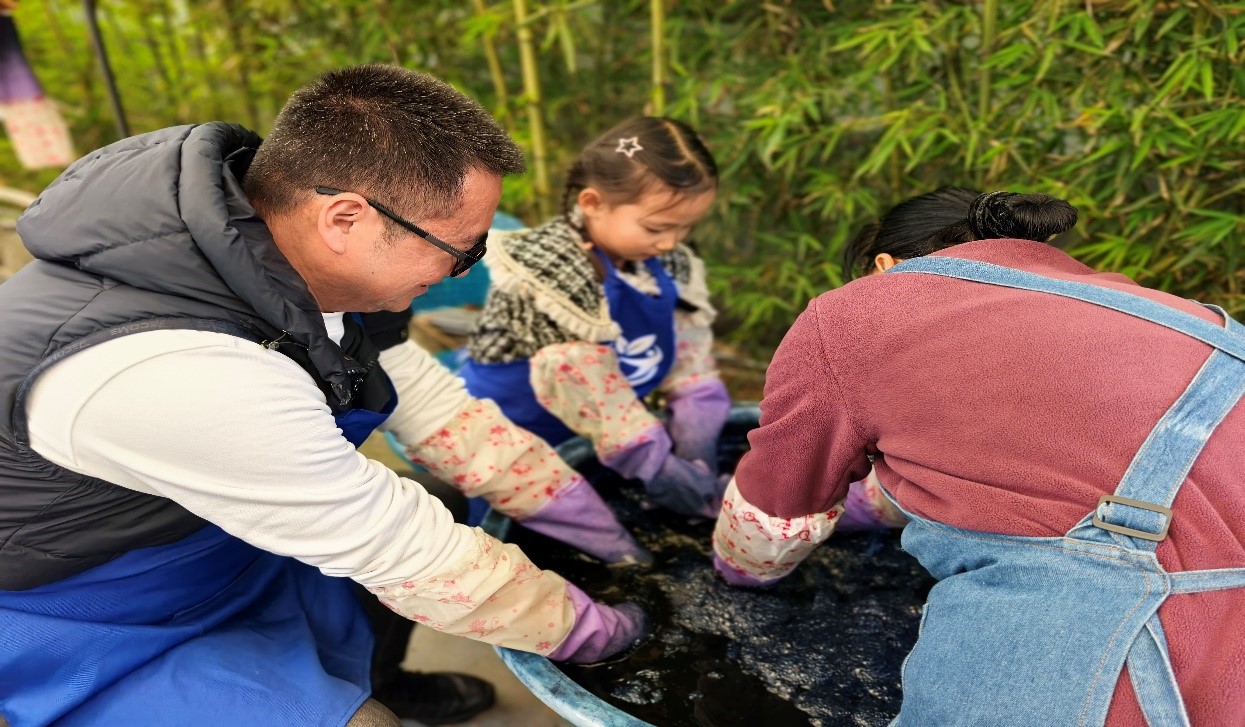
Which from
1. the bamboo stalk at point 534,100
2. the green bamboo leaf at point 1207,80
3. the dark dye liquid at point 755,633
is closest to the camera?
the dark dye liquid at point 755,633

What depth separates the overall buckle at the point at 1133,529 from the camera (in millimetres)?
1069

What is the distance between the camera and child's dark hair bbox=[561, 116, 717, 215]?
7.18ft

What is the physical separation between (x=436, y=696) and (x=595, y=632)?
2.39ft

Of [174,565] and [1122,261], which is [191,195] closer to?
[174,565]

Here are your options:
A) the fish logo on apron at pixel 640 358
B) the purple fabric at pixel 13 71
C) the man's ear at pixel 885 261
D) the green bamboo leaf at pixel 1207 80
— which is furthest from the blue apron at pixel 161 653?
the purple fabric at pixel 13 71

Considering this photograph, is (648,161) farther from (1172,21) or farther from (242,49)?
(242,49)

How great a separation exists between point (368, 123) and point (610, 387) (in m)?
1.07

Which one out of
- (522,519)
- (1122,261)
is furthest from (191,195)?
(1122,261)

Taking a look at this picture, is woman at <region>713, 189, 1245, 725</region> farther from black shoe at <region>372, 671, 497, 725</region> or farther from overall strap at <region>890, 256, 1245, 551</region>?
black shoe at <region>372, 671, 497, 725</region>

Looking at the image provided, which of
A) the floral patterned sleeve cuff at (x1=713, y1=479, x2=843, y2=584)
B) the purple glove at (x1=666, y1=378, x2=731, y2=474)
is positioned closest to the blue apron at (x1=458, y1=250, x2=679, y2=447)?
the purple glove at (x1=666, y1=378, x2=731, y2=474)

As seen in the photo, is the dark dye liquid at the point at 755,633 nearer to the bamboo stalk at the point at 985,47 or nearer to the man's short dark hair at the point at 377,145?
the man's short dark hair at the point at 377,145

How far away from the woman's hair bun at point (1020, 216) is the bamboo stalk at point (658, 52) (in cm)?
176

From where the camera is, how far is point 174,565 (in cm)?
151

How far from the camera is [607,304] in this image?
2.34 m
